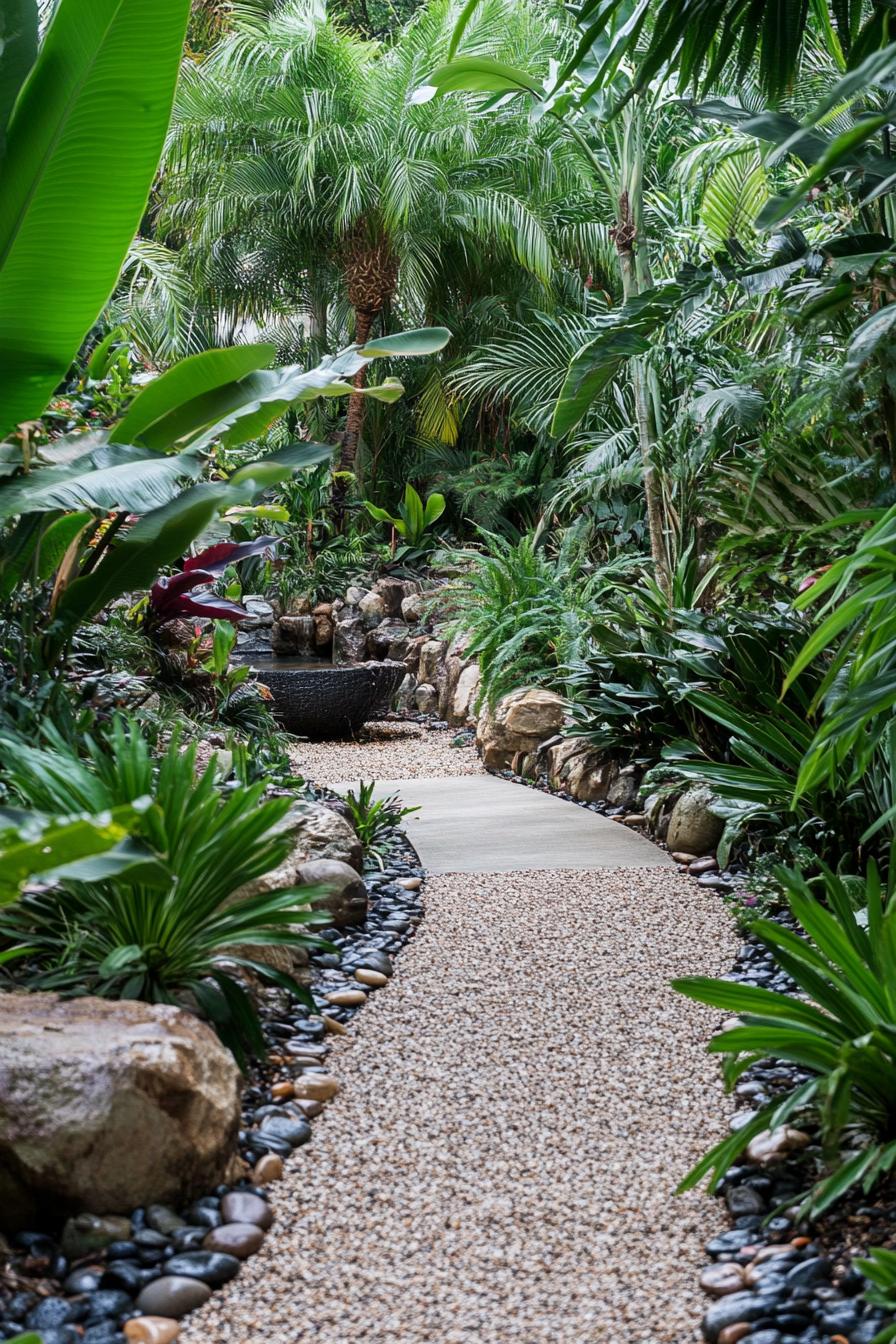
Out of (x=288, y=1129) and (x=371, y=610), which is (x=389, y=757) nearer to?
(x=371, y=610)

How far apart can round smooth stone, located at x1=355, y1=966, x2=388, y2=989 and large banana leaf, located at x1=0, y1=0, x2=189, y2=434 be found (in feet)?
6.82

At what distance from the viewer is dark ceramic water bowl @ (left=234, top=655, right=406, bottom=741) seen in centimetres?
850

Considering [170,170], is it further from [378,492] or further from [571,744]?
[571,744]

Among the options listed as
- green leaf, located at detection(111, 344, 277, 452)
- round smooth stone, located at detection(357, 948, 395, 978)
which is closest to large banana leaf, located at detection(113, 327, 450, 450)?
green leaf, located at detection(111, 344, 277, 452)

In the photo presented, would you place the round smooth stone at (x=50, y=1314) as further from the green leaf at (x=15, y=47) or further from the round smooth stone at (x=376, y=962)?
the green leaf at (x=15, y=47)

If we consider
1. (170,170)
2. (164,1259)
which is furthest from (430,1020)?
(170,170)

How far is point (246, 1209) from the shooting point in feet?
7.21

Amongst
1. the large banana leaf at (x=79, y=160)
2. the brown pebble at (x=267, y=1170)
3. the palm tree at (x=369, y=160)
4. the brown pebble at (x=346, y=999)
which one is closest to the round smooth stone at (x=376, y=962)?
the brown pebble at (x=346, y=999)

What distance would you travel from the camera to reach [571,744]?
6066 millimetres

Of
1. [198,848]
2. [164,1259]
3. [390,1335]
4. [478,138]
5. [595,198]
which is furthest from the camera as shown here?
[478,138]

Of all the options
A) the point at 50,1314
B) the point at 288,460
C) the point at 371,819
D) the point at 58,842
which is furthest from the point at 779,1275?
the point at 371,819

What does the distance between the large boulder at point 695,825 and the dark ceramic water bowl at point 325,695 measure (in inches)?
164

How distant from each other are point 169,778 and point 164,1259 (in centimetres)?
105

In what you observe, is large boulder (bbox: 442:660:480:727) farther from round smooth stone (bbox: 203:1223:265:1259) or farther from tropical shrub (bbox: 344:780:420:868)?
round smooth stone (bbox: 203:1223:265:1259)
